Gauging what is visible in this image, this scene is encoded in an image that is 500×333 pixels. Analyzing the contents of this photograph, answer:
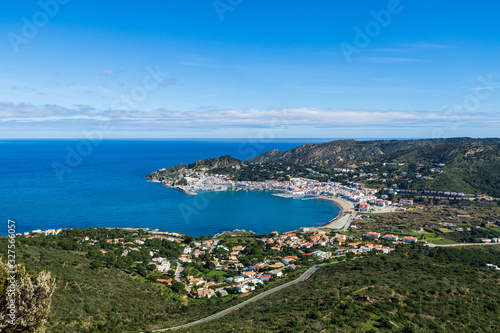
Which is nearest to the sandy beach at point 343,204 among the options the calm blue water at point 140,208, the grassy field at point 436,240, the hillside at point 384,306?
the calm blue water at point 140,208

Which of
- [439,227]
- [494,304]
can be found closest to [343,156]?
[439,227]

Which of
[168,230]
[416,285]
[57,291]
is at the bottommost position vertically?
[168,230]

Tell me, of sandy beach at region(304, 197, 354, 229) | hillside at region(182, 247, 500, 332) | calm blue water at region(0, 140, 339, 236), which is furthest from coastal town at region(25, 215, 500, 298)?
hillside at region(182, 247, 500, 332)

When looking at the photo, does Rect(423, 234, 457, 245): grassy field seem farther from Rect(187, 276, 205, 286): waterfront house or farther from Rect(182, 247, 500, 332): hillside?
Rect(187, 276, 205, 286): waterfront house

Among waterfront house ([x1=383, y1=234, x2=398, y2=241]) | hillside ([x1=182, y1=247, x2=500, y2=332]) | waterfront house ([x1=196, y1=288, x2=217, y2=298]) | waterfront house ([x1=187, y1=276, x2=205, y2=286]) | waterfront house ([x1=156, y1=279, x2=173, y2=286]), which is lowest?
waterfront house ([x1=383, y1=234, x2=398, y2=241])

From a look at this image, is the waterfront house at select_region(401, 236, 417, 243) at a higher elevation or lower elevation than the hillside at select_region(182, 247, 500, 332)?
lower

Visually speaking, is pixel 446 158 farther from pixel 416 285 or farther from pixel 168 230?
pixel 416 285

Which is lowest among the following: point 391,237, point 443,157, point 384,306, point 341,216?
point 341,216

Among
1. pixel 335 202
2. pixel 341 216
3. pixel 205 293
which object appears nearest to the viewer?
pixel 205 293

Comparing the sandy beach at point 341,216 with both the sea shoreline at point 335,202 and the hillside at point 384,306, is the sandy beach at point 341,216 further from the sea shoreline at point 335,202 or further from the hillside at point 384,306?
the hillside at point 384,306

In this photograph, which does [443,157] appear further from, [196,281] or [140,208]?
[196,281]

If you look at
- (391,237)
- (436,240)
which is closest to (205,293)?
(391,237)
